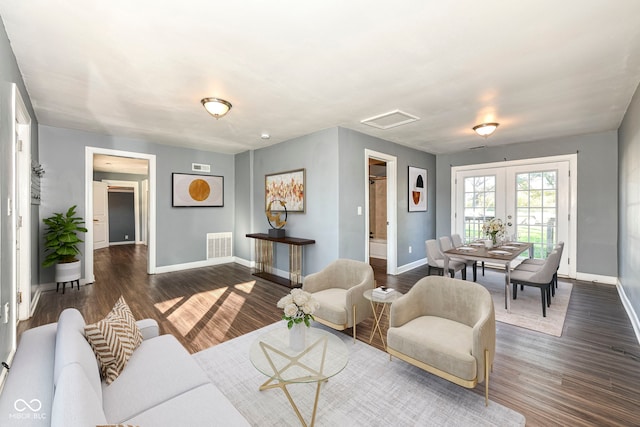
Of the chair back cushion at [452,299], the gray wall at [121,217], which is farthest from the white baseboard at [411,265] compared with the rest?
the gray wall at [121,217]

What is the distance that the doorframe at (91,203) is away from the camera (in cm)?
471

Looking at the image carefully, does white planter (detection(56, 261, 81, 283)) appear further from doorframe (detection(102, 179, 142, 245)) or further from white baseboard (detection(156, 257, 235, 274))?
doorframe (detection(102, 179, 142, 245))

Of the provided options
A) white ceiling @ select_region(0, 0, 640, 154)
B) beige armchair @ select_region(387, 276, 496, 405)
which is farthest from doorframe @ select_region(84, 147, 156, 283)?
beige armchair @ select_region(387, 276, 496, 405)

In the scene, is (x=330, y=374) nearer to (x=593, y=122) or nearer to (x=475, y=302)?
(x=475, y=302)

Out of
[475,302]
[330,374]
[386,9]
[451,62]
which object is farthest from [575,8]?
[330,374]

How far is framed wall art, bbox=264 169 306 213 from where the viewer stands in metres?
4.92

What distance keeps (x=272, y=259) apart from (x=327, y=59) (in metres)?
3.87

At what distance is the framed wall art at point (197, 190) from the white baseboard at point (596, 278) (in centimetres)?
701

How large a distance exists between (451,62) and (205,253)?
5.63 metres

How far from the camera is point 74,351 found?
131 cm

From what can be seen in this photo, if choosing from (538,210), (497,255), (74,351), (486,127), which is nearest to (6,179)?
(74,351)

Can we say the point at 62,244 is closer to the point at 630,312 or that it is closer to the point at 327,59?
the point at 327,59

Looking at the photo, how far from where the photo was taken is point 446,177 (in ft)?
21.7

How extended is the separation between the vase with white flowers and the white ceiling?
73.1 inches
